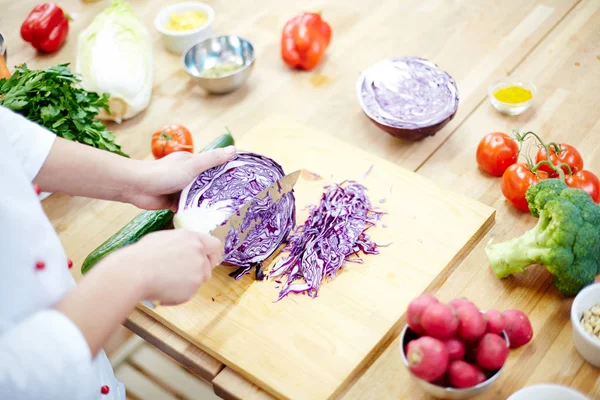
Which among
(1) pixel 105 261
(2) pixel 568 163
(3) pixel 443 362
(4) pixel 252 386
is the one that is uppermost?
(1) pixel 105 261

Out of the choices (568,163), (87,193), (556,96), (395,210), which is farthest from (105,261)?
(556,96)

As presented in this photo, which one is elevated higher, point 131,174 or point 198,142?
point 131,174

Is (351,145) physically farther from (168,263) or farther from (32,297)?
(32,297)

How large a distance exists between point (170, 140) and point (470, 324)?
172 centimetres

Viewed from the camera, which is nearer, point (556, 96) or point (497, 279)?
point (497, 279)

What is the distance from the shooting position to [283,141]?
2.86m

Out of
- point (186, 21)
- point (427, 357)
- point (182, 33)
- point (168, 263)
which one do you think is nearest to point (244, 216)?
point (168, 263)

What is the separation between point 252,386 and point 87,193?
2.84 ft

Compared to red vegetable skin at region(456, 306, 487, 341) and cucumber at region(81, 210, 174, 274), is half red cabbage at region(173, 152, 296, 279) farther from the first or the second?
red vegetable skin at region(456, 306, 487, 341)

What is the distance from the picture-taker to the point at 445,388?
1766mm

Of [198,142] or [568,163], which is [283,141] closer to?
[198,142]

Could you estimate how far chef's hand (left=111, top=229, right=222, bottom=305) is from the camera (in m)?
1.66

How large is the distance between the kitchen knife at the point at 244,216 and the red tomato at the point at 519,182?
33.1 inches

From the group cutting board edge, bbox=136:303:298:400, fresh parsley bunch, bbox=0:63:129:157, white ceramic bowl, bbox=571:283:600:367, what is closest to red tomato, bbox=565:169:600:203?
white ceramic bowl, bbox=571:283:600:367
